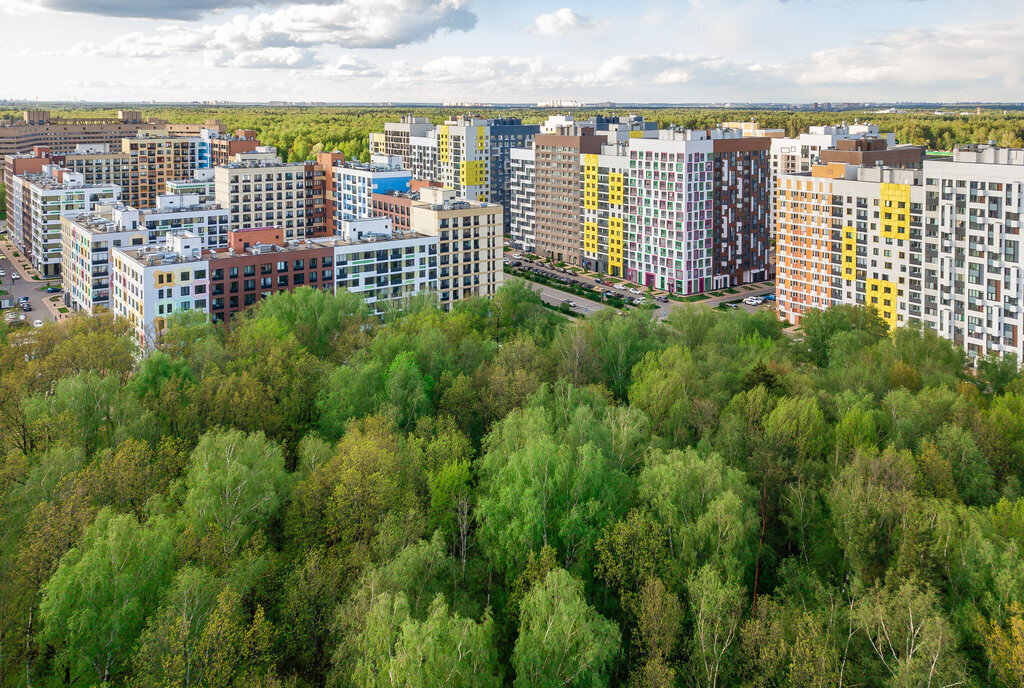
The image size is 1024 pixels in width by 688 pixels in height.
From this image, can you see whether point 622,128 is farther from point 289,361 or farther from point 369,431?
point 369,431

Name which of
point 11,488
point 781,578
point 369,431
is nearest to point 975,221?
point 781,578

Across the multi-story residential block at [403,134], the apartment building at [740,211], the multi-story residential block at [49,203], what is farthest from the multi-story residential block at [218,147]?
the apartment building at [740,211]

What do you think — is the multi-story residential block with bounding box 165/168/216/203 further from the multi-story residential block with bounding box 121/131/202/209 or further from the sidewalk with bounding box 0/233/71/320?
the multi-story residential block with bounding box 121/131/202/209

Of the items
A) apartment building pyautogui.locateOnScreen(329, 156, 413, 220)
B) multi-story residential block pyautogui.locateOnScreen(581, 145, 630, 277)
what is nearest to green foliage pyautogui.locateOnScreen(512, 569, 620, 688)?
apartment building pyautogui.locateOnScreen(329, 156, 413, 220)

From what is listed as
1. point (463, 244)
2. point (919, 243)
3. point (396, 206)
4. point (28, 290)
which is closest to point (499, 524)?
point (463, 244)

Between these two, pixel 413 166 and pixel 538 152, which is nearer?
pixel 538 152

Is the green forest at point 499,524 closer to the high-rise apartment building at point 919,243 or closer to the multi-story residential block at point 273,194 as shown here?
the high-rise apartment building at point 919,243

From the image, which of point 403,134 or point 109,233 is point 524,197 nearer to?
point 403,134
